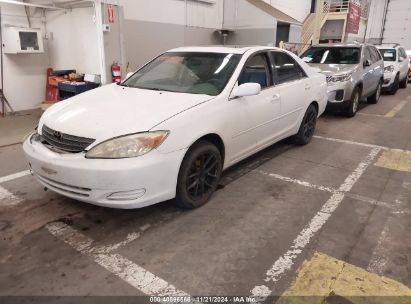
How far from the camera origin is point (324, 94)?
5.62 m

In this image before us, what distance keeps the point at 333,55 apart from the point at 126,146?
685cm

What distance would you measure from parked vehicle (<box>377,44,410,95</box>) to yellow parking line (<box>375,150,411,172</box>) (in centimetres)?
686

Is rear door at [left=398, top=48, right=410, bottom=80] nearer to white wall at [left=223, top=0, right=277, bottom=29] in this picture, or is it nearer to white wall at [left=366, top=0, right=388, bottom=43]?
→ white wall at [left=223, top=0, right=277, bottom=29]

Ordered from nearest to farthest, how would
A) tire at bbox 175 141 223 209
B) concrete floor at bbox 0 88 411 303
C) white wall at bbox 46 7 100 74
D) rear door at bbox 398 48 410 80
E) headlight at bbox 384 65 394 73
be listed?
1. concrete floor at bbox 0 88 411 303
2. tire at bbox 175 141 223 209
3. white wall at bbox 46 7 100 74
4. headlight at bbox 384 65 394 73
5. rear door at bbox 398 48 410 80

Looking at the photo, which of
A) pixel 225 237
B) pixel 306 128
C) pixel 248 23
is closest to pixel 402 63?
pixel 248 23

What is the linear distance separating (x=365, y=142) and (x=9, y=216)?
5.40m

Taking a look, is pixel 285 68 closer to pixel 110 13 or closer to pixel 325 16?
pixel 110 13

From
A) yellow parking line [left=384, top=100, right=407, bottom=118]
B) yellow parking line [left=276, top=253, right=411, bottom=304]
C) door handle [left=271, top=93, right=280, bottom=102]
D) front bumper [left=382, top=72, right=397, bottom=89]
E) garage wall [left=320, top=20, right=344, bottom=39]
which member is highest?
garage wall [left=320, top=20, right=344, bottom=39]

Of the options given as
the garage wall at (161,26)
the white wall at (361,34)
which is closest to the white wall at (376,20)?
the white wall at (361,34)

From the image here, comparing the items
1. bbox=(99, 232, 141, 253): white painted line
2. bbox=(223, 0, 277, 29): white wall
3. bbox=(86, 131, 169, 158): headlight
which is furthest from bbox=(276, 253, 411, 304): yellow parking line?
bbox=(223, 0, 277, 29): white wall

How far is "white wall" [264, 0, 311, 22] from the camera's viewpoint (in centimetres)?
1566

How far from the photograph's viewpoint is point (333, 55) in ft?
26.2

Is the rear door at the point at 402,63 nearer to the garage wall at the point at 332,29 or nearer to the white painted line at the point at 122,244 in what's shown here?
the garage wall at the point at 332,29

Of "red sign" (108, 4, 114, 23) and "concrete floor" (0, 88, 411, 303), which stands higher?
"red sign" (108, 4, 114, 23)
